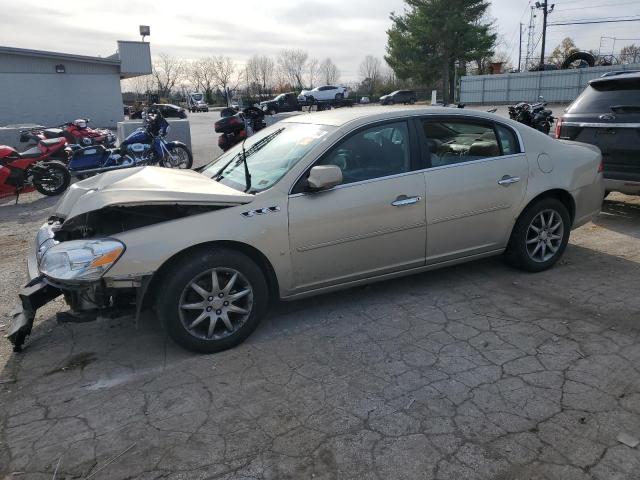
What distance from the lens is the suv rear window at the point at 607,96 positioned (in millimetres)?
6305

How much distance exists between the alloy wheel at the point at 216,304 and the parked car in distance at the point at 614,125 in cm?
499

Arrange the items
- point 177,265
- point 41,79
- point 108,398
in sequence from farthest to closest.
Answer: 1. point 41,79
2. point 177,265
3. point 108,398

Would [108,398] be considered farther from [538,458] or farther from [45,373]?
[538,458]

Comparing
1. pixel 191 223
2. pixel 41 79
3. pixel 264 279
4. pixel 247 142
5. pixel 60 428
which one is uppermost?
pixel 41 79

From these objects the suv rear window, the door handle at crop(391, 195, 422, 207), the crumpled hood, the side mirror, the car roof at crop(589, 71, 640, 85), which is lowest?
the door handle at crop(391, 195, 422, 207)

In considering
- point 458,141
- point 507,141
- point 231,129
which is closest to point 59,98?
point 231,129

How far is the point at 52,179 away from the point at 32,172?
388 mm

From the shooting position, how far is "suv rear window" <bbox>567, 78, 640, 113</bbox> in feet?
20.7

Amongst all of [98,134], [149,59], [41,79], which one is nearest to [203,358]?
[98,134]

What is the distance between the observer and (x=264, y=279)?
12.0 feet

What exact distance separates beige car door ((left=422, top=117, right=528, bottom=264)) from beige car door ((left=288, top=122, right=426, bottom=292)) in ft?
0.59

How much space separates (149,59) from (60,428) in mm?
30618

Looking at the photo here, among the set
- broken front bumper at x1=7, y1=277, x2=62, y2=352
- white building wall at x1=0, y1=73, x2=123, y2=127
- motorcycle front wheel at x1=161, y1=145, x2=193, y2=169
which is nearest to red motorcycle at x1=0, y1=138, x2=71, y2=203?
motorcycle front wheel at x1=161, y1=145, x2=193, y2=169

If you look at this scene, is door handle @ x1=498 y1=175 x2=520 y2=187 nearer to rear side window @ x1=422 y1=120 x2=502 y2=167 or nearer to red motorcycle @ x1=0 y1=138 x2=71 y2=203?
rear side window @ x1=422 y1=120 x2=502 y2=167
